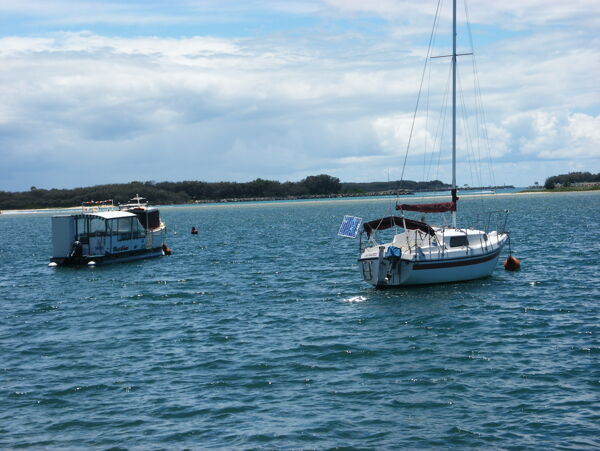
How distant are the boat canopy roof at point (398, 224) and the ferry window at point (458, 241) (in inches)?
52.9

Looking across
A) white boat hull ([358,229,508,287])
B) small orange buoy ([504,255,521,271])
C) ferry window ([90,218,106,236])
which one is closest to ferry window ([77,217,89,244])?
ferry window ([90,218,106,236])

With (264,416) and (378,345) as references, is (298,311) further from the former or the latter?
(264,416)

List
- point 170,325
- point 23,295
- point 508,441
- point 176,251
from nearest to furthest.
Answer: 1. point 508,441
2. point 170,325
3. point 23,295
4. point 176,251

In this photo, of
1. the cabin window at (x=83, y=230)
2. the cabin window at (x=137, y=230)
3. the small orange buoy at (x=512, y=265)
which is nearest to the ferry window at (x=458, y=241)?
the small orange buoy at (x=512, y=265)

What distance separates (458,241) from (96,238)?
29.0 meters

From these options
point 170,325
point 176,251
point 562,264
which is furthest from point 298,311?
point 176,251

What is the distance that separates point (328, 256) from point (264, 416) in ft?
121

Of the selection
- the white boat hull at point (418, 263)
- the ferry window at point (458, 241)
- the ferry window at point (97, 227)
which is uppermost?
the ferry window at point (97, 227)

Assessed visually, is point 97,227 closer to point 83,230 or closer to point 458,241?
point 83,230

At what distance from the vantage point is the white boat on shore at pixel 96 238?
50781 mm

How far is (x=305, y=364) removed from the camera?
2119 cm

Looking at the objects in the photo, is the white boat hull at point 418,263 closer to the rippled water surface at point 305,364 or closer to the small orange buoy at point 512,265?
the rippled water surface at point 305,364

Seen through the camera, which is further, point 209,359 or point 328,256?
point 328,256

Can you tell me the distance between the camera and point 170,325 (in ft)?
92.0
